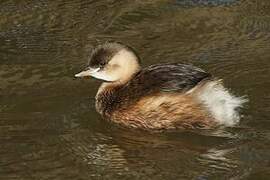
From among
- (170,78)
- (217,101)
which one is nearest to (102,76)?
(170,78)

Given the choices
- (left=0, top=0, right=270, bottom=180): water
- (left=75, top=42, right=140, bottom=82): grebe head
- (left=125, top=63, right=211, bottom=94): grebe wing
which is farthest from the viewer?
(left=75, top=42, right=140, bottom=82): grebe head

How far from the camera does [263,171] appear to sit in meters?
5.70

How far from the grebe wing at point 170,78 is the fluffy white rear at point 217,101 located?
0.26 ft

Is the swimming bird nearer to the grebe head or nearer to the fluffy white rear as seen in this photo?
the fluffy white rear

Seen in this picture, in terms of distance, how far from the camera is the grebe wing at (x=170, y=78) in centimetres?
646

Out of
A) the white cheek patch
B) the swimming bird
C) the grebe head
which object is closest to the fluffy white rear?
the swimming bird

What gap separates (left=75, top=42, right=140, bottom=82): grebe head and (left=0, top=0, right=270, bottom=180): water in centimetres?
33

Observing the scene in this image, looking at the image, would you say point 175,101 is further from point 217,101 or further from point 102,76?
point 102,76

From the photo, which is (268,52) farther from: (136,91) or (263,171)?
(263,171)

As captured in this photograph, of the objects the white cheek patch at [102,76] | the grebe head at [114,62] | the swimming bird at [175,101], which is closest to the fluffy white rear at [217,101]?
the swimming bird at [175,101]

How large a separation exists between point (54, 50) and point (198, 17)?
5.32 feet

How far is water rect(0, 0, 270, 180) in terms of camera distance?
234 inches

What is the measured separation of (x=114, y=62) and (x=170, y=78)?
71cm

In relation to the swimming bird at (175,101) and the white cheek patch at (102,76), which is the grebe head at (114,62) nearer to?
the white cheek patch at (102,76)
